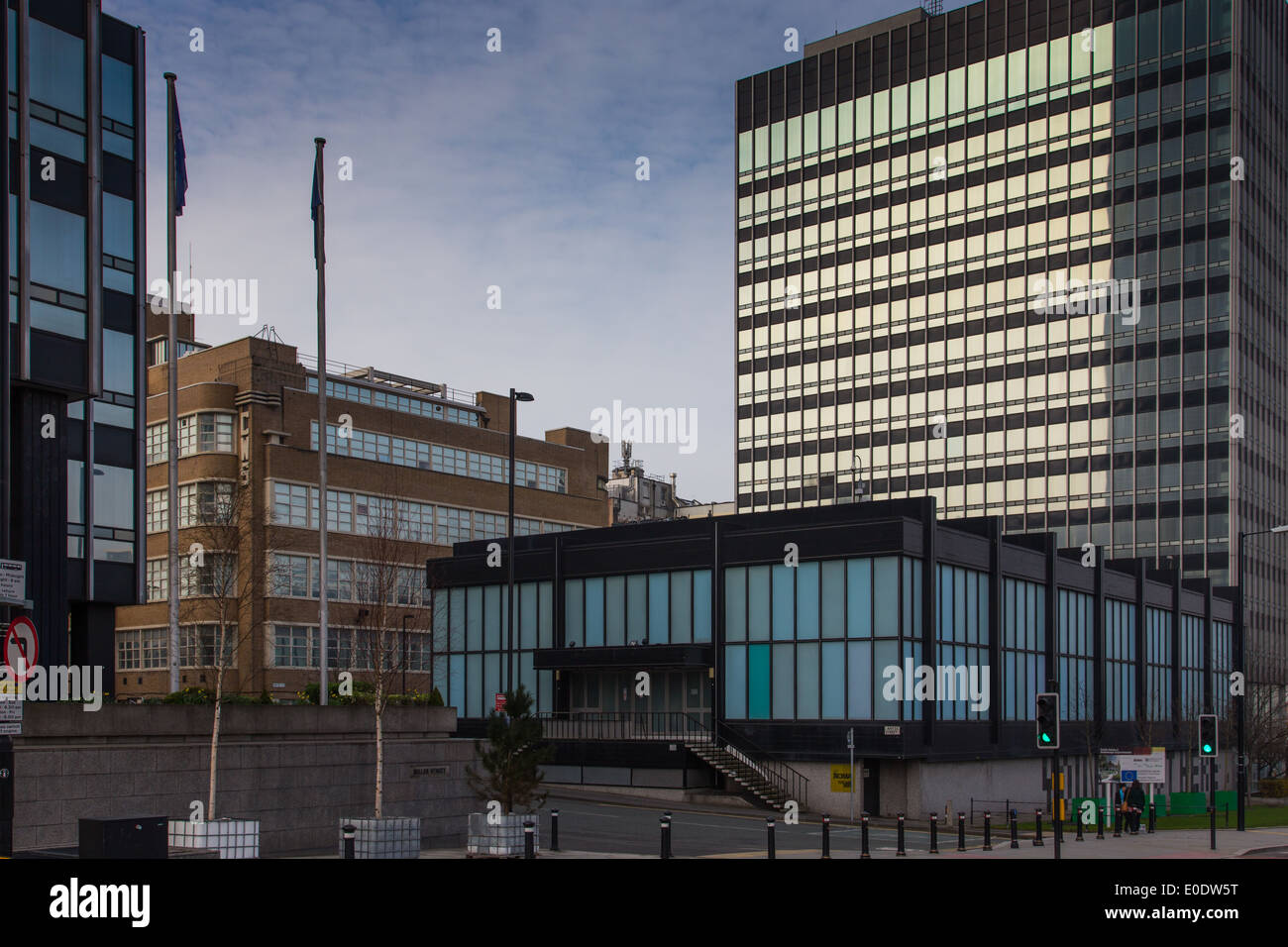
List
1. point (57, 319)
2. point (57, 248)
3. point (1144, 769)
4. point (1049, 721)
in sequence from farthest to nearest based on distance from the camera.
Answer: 1. point (1144, 769)
2. point (57, 248)
3. point (57, 319)
4. point (1049, 721)

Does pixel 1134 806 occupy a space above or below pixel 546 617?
below

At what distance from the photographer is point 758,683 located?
48188 mm

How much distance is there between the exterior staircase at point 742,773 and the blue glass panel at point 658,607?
476 centimetres

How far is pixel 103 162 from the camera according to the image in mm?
35281

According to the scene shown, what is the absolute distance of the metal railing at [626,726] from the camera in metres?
49.3

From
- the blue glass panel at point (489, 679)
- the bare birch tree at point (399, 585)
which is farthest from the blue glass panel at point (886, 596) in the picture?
the bare birch tree at point (399, 585)

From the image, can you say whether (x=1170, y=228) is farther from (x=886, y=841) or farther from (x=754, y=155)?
(x=886, y=841)

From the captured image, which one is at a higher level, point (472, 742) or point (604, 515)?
point (604, 515)

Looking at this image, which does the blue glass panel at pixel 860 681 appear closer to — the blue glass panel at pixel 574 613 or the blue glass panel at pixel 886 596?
the blue glass panel at pixel 886 596

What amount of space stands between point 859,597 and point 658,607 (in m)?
8.43

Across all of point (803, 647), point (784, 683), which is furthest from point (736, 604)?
point (784, 683)

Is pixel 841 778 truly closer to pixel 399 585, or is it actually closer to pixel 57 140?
pixel 57 140
